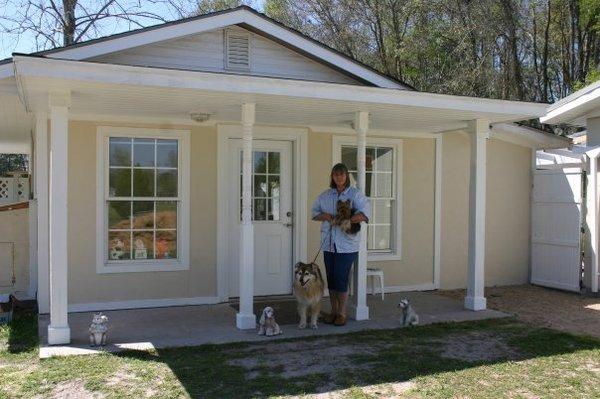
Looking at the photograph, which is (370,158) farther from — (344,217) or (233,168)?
(344,217)

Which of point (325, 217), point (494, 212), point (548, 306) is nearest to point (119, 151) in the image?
point (325, 217)

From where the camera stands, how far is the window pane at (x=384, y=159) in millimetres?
8969

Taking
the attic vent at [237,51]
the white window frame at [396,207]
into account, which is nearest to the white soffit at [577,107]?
the white window frame at [396,207]

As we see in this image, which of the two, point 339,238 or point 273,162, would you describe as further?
point 273,162

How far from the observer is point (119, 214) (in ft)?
24.9

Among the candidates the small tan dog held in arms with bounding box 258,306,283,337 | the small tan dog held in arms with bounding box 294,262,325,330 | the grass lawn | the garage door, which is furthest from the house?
the garage door

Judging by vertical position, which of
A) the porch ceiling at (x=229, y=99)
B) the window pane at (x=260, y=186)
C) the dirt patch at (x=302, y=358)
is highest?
the porch ceiling at (x=229, y=99)

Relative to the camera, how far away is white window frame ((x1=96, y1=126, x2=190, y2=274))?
7.41 meters

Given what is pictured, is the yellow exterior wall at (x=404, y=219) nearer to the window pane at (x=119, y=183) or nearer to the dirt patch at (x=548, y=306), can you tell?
the window pane at (x=119, y=183)

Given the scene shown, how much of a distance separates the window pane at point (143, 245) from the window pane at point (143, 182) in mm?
504

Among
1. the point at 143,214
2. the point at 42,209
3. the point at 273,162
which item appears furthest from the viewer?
the point at 273,162

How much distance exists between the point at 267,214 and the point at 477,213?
2.81 meters

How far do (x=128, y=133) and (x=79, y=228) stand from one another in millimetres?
1323

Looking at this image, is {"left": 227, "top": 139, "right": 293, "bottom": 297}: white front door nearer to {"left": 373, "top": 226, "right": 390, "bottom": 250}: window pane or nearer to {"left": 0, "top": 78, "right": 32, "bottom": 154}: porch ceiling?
{"left": 373, "top": 226, "right": 390, "bottom": 250}: window pane
